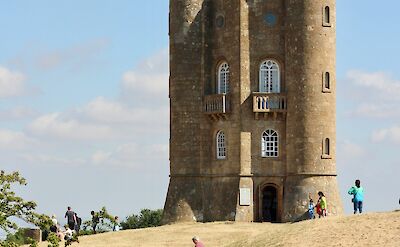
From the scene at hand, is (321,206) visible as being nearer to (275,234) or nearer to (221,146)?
(275,234)

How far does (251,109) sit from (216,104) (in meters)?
2.27

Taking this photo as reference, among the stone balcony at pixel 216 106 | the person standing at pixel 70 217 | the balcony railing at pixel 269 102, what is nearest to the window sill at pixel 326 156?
the balcony railing at pixel 269 102

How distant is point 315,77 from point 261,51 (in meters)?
3.71

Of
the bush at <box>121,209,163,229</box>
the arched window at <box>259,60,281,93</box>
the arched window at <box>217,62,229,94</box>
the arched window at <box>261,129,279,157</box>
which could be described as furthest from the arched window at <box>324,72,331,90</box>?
the bush at <box>121,209,163,229</box>

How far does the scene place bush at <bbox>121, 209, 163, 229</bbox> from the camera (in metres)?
82.8

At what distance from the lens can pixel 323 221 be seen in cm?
4831

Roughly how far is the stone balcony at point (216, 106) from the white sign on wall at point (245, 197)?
4.66 m

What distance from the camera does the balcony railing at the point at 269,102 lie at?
62594 mm

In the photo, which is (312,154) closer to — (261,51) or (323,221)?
(261,51)

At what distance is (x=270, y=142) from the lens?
6319 centimetres

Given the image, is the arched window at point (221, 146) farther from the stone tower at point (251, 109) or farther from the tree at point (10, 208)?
the tree at point (10, 208)

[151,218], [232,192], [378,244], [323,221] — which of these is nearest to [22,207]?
[378,244]

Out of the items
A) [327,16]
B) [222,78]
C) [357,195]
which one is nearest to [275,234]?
[357,195]

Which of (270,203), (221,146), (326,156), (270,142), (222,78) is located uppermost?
(222,78)
